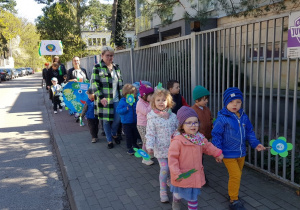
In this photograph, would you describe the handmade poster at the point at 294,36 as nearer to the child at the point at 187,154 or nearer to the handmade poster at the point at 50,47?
the child at the point at 187,154

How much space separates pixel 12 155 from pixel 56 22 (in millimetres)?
23132

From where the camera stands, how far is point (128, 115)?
5.14 m

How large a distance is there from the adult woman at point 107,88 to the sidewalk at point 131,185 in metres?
0.69

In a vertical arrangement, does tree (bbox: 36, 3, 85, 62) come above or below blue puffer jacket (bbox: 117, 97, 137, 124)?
above

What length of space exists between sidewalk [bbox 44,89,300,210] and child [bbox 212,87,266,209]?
1.27 ft

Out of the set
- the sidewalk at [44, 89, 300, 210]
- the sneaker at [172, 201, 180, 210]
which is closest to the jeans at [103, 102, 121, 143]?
the sidewalk at [44, 89, 300, 210]

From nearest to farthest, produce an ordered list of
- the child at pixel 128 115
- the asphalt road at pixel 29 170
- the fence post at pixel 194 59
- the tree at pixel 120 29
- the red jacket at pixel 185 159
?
1. the red jacket at pixel 185 159
2. the asphalt road at pixel 29 170
3. the fence post at pixel 194 59
4. the child at pixel 128 115
5. the tree at pixel 120 29

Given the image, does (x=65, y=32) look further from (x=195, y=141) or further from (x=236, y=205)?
(x=236, y=205)

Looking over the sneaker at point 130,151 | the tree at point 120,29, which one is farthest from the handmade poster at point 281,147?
the tree at point 120,29

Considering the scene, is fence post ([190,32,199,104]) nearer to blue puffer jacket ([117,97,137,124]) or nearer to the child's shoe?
blue puffer jacket ([117,97,137,124])

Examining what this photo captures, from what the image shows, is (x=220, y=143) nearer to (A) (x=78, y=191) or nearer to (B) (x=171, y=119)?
(B) (x=171, y=119)

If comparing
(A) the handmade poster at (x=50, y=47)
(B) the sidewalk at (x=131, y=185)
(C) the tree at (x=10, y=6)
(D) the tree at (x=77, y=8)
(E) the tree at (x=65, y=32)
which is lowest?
(B) the sidewalk at (x=131, y=185)

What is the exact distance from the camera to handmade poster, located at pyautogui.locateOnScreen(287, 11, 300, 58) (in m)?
3.12

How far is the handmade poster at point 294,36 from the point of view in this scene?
10.2 feet
